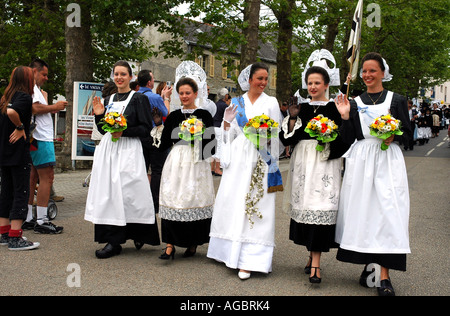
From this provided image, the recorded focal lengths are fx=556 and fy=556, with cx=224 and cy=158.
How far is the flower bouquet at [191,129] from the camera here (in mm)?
5891

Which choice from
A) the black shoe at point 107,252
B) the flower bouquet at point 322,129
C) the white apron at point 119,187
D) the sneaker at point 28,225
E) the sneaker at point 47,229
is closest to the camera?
the flower bouquet at point 322,129

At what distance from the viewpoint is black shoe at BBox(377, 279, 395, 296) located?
191 inches

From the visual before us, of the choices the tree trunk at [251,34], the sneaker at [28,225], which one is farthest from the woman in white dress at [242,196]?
the tree trunk at [251,34]

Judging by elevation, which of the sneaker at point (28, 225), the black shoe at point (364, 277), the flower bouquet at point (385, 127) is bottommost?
the sneaker at point (28, 225)

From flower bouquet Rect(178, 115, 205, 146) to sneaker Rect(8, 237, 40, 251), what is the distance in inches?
85.5

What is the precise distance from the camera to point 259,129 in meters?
5.46

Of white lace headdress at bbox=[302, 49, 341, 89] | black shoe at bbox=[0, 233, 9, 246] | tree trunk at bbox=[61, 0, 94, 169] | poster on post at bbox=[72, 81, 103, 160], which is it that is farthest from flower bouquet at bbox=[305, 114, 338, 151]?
tree trunk at bbox=[61, 0, 94, 169]

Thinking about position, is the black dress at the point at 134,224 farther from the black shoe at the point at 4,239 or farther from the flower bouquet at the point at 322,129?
the flower bouquet at the point at 322,129

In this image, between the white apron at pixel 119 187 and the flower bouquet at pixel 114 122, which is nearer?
the flower bouquet at pixel 114 122

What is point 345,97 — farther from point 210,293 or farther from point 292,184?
point 210,293

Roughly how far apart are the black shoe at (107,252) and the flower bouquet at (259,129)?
2.00 metres

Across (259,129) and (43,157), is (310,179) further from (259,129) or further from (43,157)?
(43,157)

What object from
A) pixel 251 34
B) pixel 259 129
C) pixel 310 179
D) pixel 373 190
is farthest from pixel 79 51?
pixel 373 190

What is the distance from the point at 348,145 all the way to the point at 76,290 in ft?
9.20
